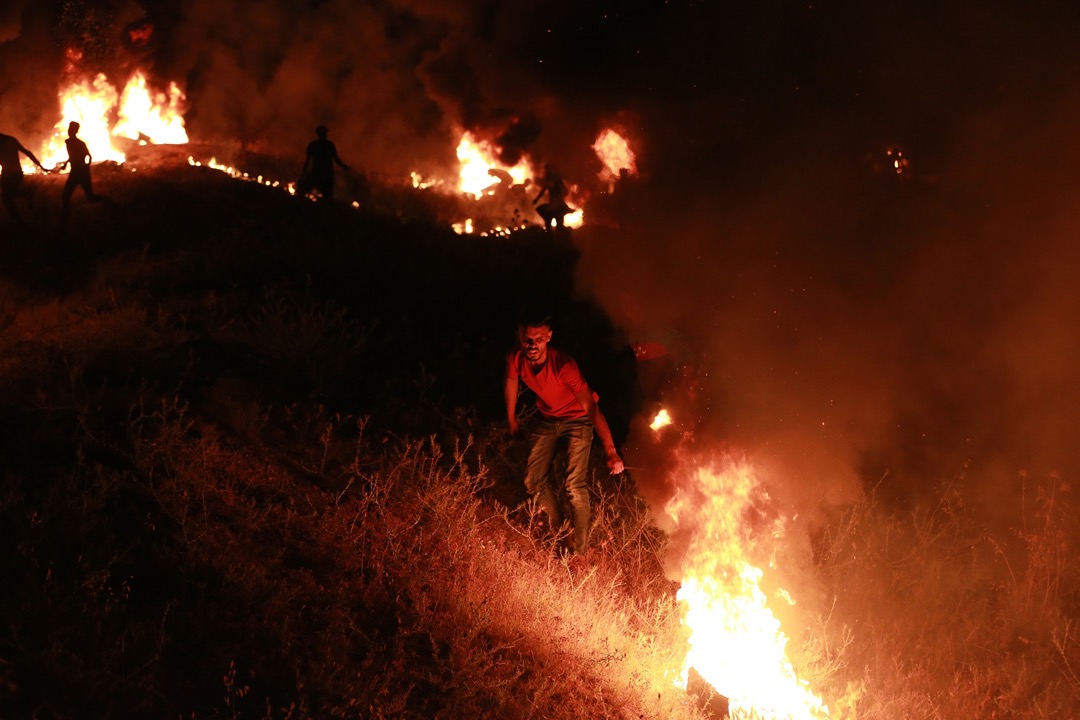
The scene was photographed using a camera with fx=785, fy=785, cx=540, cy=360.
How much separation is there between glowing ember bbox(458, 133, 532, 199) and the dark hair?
1431 cm

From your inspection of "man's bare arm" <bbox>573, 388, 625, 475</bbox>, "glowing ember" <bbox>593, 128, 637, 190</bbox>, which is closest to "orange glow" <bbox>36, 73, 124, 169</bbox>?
"glowing ember" <bbox>593, 128, 637, 190</bbox>

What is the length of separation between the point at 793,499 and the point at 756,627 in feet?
4.31

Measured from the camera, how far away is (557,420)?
5.62 meters

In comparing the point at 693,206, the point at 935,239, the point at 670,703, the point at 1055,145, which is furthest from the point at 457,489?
the point at 1055,145

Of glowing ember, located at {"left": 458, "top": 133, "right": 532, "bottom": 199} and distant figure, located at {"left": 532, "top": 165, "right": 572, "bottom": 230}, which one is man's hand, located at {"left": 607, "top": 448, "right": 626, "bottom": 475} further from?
glowing ember, located at {"left": 458, "top": 133, "right": 532, "bottom": 199}

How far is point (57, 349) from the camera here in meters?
6.53

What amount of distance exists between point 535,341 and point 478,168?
16579 millimetres

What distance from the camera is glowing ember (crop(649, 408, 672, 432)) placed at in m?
6.18

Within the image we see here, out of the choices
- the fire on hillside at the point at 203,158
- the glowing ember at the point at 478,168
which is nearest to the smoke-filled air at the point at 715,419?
the fire on hillside at the point at 203,158

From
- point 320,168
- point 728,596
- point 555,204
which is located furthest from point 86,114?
point 728,596

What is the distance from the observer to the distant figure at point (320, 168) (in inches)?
526

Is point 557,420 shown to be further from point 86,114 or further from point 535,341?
point 86,114

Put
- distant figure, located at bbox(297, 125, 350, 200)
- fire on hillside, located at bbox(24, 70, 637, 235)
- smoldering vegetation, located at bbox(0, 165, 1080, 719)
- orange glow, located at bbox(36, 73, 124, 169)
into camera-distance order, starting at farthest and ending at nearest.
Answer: orange glow, located at bbox(36, 73, 124, 169) → fire on hillside, located at bbox(24, 70, 637, 235) → distant figure, located at bbox(297, 125, 350, 200) → smoldering vegetation, located at bbox(0, 165, 1080, 719)

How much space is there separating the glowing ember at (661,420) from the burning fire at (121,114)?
1892 centimetres
